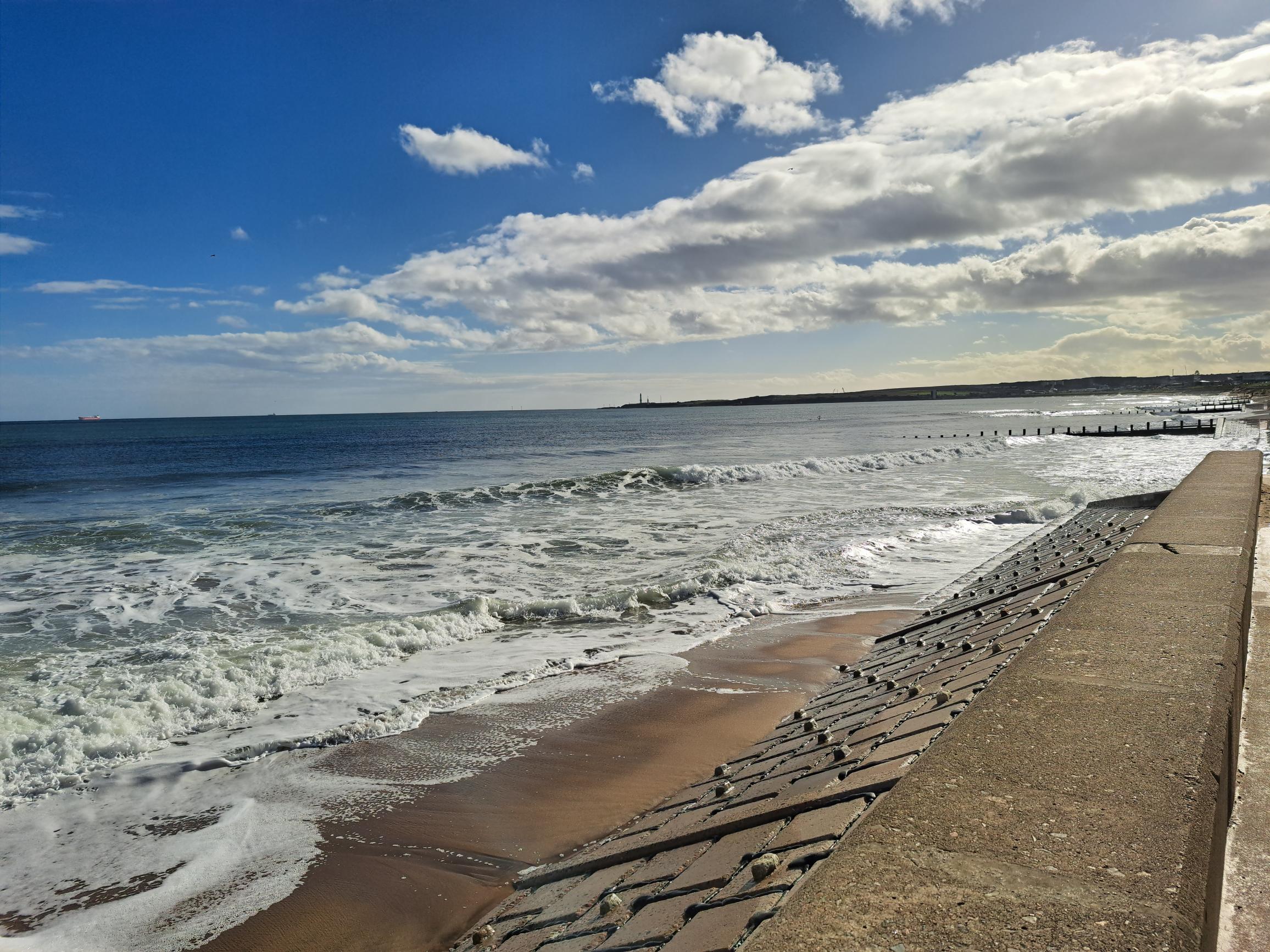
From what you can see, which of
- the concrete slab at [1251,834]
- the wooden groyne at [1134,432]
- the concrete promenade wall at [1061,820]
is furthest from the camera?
the wooden groyne at [1134,432]

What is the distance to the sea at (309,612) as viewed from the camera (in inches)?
184

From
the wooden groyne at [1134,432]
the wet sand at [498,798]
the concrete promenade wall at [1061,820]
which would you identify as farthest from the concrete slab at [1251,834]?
the wooden groyne at [1134,432]

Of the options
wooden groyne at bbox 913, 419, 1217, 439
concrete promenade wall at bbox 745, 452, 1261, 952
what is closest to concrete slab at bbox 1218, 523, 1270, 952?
concrete promenade wall at bbox 745, 452, 1261, 952

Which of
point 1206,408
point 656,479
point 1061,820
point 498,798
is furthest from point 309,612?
point 1206,408

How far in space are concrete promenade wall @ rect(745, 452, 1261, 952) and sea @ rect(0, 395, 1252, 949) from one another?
145 inches

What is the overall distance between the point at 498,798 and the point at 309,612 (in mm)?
6308

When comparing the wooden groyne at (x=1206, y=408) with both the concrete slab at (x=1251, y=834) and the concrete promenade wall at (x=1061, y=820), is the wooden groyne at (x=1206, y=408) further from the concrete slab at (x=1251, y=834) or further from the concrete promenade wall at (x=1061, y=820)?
the concrete promenade wall at (x=1061, y=820)

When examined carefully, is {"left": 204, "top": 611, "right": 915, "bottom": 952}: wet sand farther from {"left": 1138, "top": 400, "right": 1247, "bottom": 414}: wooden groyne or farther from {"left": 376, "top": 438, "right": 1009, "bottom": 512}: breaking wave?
{"left": 1138, "top": 400, "right": 1247, "bottom": 414}: wooden groyne

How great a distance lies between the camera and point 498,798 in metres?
5.05

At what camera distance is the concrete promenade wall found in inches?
63.3

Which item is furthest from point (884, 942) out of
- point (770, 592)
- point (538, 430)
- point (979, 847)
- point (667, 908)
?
point (538, 430)

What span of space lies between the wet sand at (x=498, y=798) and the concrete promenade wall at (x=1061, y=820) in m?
2.65

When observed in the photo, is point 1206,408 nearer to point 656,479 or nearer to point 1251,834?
point 656,479

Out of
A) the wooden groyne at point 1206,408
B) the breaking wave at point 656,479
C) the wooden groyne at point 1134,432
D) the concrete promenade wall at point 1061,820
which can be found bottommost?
the breaking wave at point 656,479
